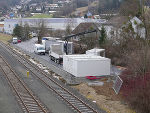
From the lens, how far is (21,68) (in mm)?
28828

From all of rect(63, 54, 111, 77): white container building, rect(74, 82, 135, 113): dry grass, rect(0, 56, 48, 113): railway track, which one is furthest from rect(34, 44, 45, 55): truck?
rect(74, 82, 135, 113): dry grass

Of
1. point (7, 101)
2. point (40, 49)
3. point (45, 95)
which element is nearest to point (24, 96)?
point (45, 95)

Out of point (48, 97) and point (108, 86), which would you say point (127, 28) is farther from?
point (48, 97)

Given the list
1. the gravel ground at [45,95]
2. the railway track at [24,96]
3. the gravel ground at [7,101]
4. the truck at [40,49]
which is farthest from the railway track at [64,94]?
the truck at [40,49]

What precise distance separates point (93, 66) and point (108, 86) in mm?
2970

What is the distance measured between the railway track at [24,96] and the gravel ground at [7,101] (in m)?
0.29

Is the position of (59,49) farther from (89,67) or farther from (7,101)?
(7,101)

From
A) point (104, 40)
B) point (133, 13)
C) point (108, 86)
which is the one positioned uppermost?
point (133, 13)

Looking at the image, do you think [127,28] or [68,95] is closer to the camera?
[68,95]

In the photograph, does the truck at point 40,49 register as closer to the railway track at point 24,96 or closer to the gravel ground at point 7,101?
the railway track at point 24,96

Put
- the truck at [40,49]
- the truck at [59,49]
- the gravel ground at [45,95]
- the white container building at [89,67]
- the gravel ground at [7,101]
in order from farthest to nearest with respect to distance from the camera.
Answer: the truck at [40,49] < the truck at [59,49] < the white container building at [89,67] < the gravel ground at [45,95] < the gravel ground at [7,101]

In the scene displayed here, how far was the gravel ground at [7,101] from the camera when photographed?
14742 millimetres

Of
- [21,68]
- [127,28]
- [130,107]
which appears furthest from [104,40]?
[130,107]

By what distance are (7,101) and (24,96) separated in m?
1.45
